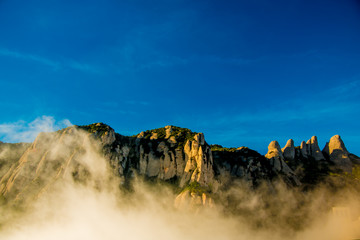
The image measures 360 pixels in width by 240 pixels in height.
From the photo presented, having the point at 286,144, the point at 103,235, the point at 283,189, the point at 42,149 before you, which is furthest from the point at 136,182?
the point at 286,144

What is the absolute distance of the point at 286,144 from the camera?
17600cm

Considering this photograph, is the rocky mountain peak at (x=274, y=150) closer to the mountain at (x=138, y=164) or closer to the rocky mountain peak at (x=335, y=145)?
the mountain at (x=138, y=164)

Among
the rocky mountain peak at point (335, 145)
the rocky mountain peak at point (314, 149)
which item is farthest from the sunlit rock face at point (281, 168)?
the rocky mountain peak at point (335, 145)

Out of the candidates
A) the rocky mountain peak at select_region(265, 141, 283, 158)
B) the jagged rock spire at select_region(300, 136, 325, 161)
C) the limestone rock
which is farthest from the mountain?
the limestone rock

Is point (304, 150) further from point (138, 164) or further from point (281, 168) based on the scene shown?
point (138, 164)

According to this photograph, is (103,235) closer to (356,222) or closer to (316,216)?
(316,216)

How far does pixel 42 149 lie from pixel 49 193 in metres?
26.9

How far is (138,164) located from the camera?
135750mm

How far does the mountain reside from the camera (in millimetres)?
119188

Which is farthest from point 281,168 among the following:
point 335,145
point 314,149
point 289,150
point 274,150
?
point 335,145

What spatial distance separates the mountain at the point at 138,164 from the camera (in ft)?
Answer: 391

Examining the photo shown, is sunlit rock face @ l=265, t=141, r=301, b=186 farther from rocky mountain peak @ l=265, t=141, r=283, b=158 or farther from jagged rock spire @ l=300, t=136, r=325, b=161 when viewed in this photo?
jagged rock spire @ l=300, t=136, r=325, b=161

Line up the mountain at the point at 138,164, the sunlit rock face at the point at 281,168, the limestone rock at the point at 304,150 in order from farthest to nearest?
the limestone rock at the point at 304,150 → the sunlit rock face at the point at 281,168 → the mountain at the point at 138,164

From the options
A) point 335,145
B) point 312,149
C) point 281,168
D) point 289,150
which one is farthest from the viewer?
point 312,149
